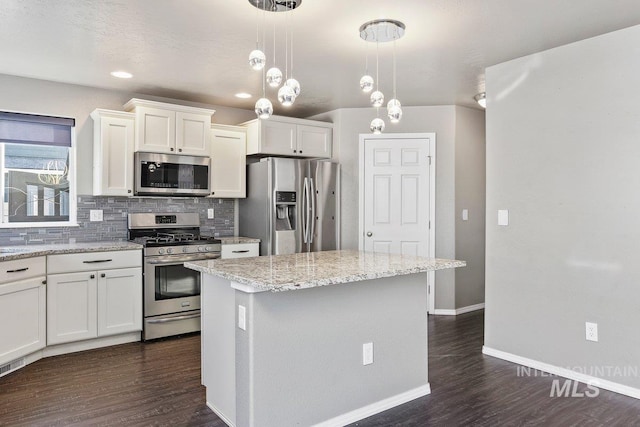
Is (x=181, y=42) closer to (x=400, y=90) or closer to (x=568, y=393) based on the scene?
(x=400, y=90)

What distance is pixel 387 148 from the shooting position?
507cm

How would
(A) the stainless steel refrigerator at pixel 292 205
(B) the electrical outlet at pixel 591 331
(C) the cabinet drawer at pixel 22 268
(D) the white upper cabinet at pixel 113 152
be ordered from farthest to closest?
(A) the stainless steel refrigerator at pixel 292 205, (D) the white upper cabinet at pixel 113 152, (C) the cabinet drawer at pixel 22 268, (B) the electrical outlet at pixel 591 331

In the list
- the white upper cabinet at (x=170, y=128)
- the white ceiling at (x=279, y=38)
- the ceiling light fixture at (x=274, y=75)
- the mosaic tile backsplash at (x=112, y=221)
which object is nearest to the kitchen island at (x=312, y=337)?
the ceiling light fixture at (x=274, y=75)

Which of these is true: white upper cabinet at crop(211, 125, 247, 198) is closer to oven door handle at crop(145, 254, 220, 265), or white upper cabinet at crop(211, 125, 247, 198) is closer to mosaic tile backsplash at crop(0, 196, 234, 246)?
mosaic tile backsplash at crop(0, 196, 234, 246)

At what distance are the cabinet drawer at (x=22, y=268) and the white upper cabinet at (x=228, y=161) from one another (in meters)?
1.74

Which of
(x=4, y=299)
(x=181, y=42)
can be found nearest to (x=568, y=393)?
(x=181, y=42)

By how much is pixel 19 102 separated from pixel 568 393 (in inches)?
194

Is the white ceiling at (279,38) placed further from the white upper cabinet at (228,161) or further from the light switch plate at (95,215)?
the light switch plate at (95,215)

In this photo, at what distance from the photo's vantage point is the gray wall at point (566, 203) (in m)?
2.92

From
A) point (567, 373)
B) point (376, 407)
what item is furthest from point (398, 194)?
point (376, 407)

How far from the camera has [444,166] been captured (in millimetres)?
5051

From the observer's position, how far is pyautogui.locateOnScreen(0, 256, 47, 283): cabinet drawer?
319cm

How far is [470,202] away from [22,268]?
4.43 meters

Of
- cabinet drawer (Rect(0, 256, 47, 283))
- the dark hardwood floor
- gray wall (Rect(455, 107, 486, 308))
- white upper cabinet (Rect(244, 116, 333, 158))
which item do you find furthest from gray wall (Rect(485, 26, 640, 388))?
cabinet drawer (Rect(0, 256, 47, 283))
